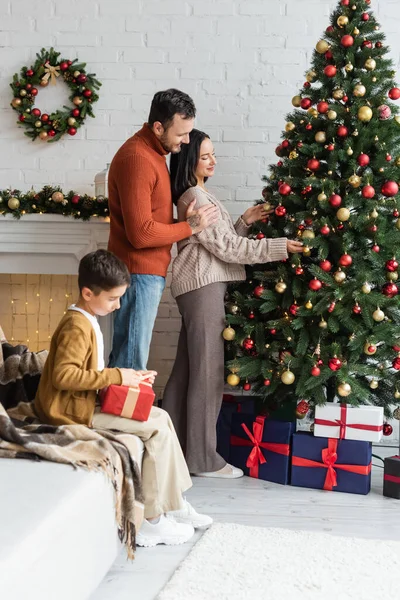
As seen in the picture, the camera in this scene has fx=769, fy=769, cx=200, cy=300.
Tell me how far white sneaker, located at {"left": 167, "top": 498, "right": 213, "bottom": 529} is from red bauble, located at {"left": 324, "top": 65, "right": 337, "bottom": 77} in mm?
1885

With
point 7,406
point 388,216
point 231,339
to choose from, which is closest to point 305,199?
point 388,216

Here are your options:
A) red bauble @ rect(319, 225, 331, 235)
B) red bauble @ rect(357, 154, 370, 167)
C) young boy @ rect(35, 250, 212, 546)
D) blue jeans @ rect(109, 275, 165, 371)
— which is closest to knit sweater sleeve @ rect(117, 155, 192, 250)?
blue jeans @ rect(109, 275, 165, 371)

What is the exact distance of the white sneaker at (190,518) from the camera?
2.74 m

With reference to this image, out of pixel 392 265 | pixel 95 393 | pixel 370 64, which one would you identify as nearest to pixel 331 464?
pixel 392 265

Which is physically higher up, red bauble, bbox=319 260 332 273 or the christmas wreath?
the christmas wreath

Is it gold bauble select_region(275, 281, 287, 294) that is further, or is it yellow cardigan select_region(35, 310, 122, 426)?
gold bauble select_region(275, 281, 287, 294)

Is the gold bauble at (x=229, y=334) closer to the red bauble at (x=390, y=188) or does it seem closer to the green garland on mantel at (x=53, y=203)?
the red bauble at (x=390, y=188)

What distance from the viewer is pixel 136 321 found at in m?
3.20

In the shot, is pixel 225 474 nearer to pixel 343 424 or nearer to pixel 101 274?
pixel 343 424

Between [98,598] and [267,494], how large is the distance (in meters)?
1.18

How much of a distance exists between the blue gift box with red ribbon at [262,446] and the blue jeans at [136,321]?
61 cm

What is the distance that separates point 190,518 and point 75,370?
0.73 metres

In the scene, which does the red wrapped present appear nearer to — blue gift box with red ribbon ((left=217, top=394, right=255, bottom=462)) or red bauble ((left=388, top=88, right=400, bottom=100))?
blue gift box with red ribbon ((left=217, top=394, right=255, bottom=462))

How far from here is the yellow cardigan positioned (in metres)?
2.43
